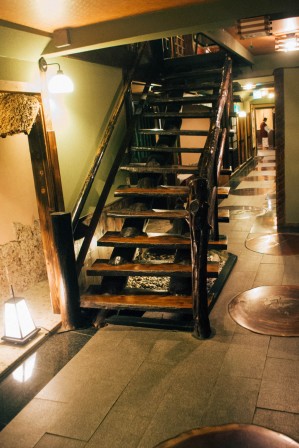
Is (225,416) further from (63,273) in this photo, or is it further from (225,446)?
(63,273)

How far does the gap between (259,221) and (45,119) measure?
7.66 m

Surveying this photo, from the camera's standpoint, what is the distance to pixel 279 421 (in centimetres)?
400

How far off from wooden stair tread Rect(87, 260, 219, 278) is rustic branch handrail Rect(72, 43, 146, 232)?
0.84m

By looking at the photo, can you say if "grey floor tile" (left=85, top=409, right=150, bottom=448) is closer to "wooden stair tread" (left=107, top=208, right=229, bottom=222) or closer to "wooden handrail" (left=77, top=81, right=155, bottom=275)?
"wooden handrail" (left=77, top=81, right=155, bottom=275)

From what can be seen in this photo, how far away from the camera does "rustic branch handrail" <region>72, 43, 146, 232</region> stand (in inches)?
271

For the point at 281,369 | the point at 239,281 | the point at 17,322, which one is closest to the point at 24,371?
the point at 17,322

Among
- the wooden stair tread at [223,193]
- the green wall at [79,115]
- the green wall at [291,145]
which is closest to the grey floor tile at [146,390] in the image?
the green wall at [79,115]

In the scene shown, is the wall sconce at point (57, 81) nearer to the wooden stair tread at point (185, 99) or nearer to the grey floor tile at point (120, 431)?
the wooden stair tread at point (185, 99)

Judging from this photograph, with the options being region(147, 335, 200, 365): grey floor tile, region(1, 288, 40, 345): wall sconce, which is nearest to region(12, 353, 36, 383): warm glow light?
region(1, 288, 40, 345): wall sconce

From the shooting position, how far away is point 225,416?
13.7 ft

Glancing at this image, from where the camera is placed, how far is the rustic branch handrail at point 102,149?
687 centimetres

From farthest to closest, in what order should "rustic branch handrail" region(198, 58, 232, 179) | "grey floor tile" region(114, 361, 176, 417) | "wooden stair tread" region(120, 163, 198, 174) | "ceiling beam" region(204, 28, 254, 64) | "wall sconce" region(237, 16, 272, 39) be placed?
1. "ceiling beam" region(204, 28, 254, 64)
2. "wall sconce" region(237, 16, 272, 39)
3. "wooden stair tread" region(120, 163, 198, 174)
4. "rustic branch handrail" region(198, 58, 232, 179)
5. "grey floor tile" region(114, 361, 176, 417)

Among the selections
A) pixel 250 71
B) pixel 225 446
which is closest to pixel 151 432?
pixel 225 446

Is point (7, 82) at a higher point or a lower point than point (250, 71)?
lower
